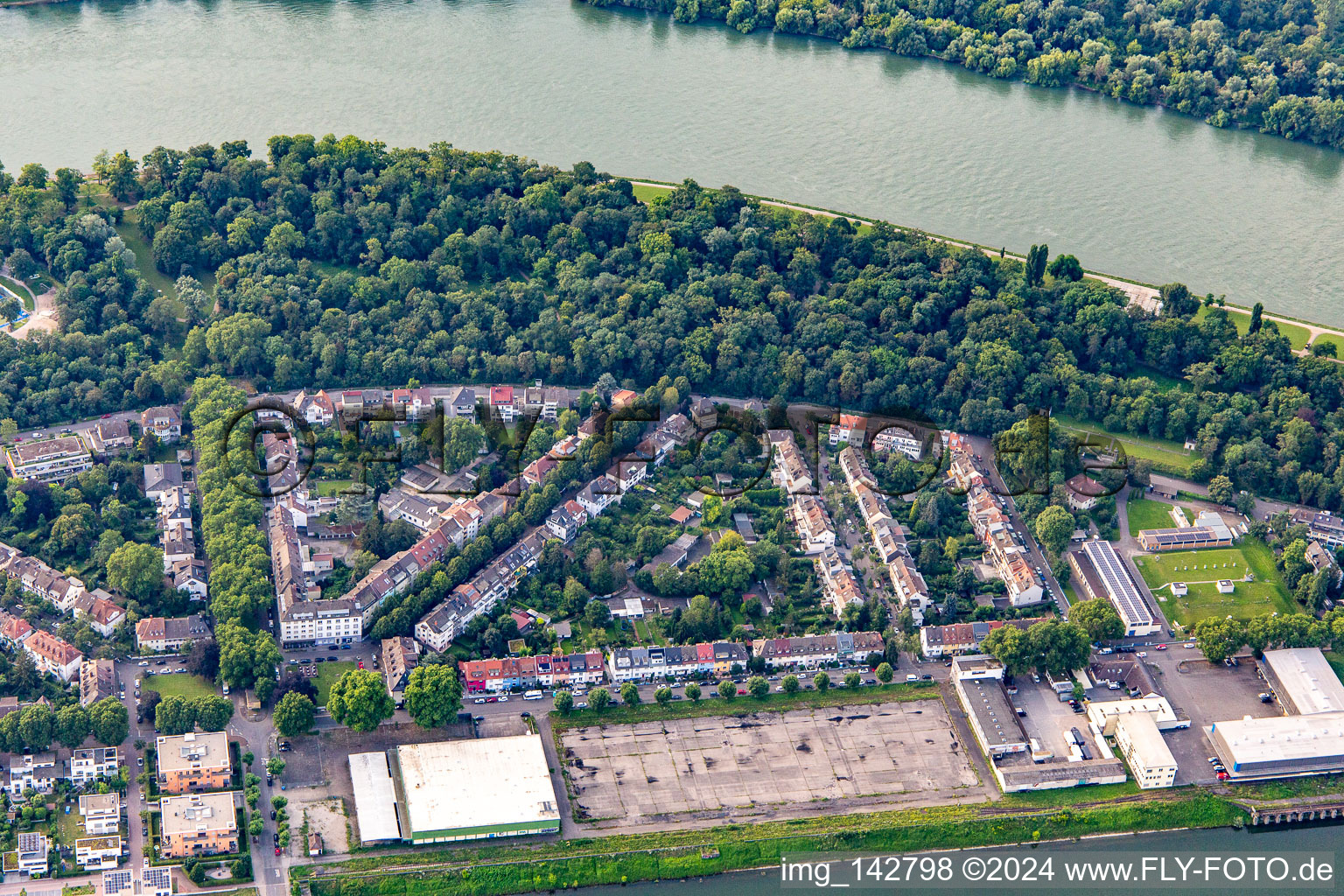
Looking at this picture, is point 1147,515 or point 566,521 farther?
point 1147,515

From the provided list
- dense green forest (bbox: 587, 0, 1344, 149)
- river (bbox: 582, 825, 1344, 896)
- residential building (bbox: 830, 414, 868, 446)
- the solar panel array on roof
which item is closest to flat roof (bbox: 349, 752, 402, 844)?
river (bbox: 582, 825, 1344, 896)

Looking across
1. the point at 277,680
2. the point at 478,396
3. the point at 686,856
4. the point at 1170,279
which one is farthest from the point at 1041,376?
the point at 277,680

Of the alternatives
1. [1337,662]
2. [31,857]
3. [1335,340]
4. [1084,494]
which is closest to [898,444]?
[1084,494]

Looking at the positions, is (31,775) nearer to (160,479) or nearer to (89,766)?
(89,766)

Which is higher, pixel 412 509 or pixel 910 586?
pixel 910 586

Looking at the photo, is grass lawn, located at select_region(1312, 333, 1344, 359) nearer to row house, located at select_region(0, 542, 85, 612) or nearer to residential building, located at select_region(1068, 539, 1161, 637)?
residential building, located at select_region(1068, 539, 1161, 637)

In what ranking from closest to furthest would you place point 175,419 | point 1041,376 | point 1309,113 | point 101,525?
point 101,525 < point 175,419 < point 1041,376 < point 1309,113

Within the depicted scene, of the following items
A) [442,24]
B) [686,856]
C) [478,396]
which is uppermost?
[442,24]

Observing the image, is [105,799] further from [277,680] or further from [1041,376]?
[1041,376]
